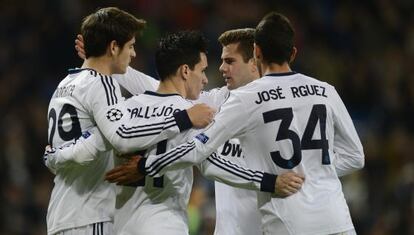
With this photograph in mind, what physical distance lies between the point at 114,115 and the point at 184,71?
1.55 feet

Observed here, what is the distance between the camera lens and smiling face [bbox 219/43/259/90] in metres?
6.48

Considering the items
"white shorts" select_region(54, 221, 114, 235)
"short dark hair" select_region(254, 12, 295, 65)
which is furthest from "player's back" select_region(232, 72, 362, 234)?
"white shorts" select_region(54, 221, 114, 235)

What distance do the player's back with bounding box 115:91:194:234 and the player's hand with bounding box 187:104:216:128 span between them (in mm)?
74

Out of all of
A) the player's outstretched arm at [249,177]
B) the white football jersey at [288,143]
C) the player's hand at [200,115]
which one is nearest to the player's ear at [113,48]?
the player's hand at [200,115]

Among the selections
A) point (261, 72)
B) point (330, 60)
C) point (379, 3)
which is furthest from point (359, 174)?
point (261, 72)

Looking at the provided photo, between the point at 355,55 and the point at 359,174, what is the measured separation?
7.68 ft

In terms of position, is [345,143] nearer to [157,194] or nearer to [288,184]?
[288,184]

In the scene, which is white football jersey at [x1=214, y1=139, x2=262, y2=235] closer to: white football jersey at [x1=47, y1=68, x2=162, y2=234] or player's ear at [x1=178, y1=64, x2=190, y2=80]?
player's ear at [x1=178, y1=64, x2=190, y2=80]

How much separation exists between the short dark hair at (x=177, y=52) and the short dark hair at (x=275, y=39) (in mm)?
364

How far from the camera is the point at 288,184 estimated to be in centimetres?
553

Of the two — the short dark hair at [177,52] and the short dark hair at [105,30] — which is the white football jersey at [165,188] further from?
the short dark hair at [105,30]

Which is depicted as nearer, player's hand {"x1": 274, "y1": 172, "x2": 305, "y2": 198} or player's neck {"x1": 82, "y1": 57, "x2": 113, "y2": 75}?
player's hand {"x1": 274, "y1": 172, "x2": 305, "y2": 198}

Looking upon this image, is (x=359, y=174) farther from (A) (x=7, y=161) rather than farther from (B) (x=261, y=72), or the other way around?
(B) (x=261, y=72)

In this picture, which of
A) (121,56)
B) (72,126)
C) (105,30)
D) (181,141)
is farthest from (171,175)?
(105,30)
